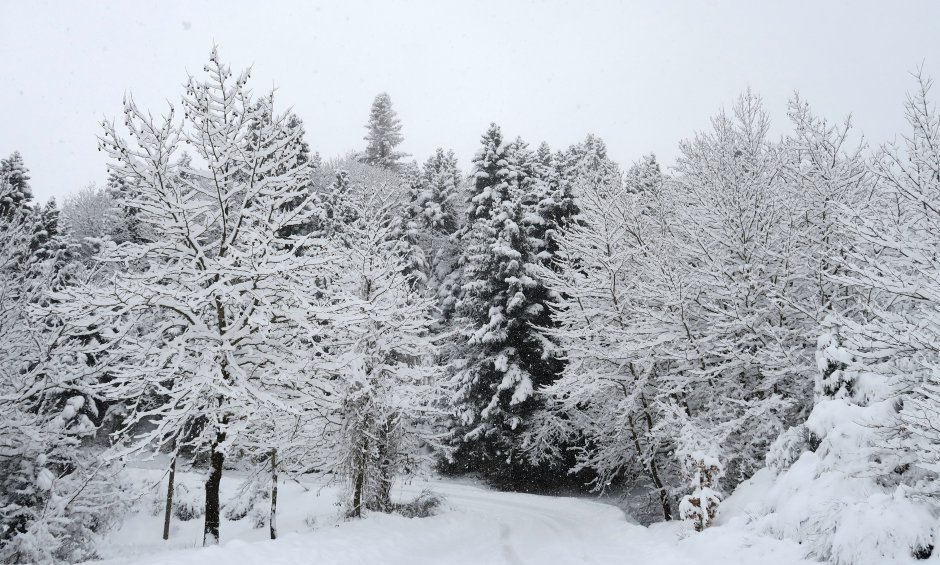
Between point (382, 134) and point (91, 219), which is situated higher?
point (382, 134)

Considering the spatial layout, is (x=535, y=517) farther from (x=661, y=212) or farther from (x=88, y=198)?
(x=88, y=198)

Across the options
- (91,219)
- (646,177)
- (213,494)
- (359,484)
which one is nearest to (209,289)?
(213,494)

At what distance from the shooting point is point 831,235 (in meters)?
12.9

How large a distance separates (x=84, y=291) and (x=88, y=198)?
68559mm

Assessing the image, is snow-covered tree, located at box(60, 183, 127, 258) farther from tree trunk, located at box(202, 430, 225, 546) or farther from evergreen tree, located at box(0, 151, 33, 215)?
tree trunk, located at box(202, 430, 225, 546)

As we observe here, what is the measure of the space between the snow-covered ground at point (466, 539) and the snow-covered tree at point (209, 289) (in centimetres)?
214

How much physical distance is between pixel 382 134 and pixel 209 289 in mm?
53463

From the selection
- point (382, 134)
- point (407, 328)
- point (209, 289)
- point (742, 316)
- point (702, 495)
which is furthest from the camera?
point (382, 134)

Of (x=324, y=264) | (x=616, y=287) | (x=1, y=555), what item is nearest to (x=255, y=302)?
(x=324, y=264)

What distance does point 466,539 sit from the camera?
13234 millimetres

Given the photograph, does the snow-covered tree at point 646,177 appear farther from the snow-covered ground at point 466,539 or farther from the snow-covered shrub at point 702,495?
the snow-covered ground at point 466,539

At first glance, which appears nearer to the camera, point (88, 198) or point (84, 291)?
point (84, 291)

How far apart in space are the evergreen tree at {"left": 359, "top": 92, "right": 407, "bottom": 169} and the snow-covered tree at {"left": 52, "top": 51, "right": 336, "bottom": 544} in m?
49.6

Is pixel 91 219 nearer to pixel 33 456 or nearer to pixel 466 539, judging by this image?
pixel 33 456
